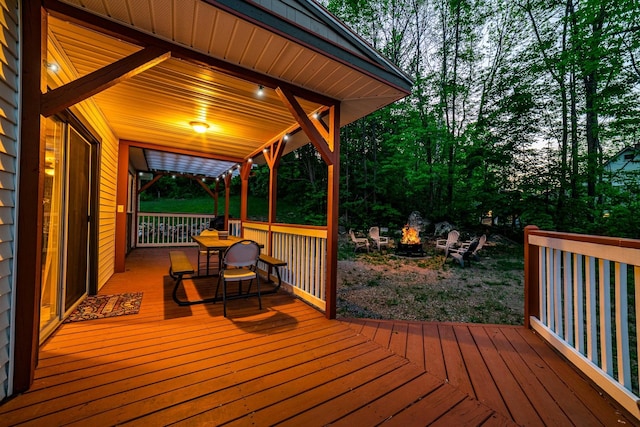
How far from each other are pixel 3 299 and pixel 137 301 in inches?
78.6

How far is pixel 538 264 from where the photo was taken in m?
2.59

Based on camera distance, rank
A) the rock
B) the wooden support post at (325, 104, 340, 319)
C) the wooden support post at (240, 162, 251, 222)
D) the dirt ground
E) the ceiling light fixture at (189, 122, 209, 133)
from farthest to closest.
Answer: the rock, the wooden support post at (240, 162, 251, 222), the ceiling light fixture at (189, 122, 209, 133), the dirt ground, the wooden support post at (325, 104, 340, 319)

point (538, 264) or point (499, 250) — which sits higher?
point (538, 264)

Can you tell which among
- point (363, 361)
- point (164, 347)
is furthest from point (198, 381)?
point (363, 361)

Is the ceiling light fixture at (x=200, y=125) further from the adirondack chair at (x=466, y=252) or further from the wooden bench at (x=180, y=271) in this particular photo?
the adirondack chair at (x=466, y=252)

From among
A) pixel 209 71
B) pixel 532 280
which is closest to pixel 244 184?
pixel 209 71

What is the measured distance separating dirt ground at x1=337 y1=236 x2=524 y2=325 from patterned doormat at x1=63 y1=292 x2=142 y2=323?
2.83 m

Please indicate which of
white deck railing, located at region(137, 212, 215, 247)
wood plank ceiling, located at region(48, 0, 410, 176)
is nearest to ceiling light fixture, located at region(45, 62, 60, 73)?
wood plank ceiling, located at region(48, 0, 410, 176)

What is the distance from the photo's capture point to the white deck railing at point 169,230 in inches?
344

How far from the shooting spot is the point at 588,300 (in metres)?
1.80

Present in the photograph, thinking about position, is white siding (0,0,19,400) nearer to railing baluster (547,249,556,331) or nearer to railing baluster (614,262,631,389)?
railing baluster (614,262,631,389)

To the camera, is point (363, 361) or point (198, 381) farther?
point (363, 361)

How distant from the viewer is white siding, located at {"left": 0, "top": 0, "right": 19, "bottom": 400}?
1.51 meters

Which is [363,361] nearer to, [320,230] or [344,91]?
[320,230]
